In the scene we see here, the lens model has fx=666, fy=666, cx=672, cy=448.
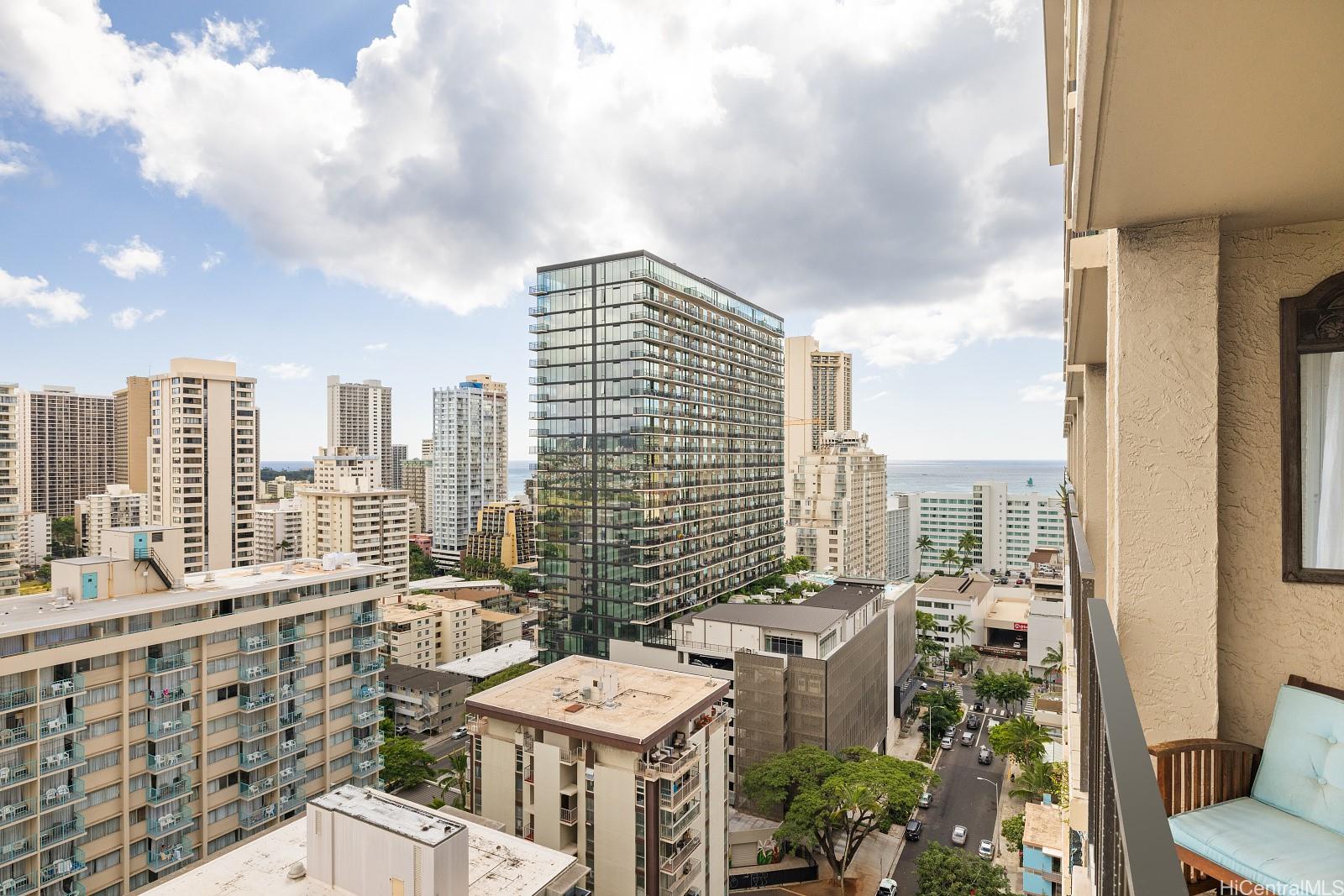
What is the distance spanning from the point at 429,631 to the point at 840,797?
26172mm

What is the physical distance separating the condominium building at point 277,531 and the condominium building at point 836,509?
3943 cm

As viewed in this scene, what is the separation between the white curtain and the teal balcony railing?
17733mm

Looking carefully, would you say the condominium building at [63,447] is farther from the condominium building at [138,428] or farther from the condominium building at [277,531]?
the condominium building at [277,531]

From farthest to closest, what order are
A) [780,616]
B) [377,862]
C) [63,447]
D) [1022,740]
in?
1. [63,447]
2. [780,616]
3. [1022,740]
4. [377,862]

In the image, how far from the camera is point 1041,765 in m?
18.6

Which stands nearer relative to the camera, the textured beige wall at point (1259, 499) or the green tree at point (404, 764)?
the textured beige wall at point (1259, 499)

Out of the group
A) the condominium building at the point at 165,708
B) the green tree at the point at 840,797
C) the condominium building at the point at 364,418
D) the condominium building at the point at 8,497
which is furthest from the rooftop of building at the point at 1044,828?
the condominium building at the point at 364,418

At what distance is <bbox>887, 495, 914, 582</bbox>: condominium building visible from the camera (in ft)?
210

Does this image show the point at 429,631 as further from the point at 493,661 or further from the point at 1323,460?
the point at 1323,460

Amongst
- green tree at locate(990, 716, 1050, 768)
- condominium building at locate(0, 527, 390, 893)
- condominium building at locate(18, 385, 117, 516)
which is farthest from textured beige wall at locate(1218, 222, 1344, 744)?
condominium building at locate(18, 385, 117, 516)

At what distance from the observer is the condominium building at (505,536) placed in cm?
6231

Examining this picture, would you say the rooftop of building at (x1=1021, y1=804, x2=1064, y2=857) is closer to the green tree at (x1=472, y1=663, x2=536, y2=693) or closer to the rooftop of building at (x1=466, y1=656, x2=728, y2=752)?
the rooftop of building at (x1=466, y1=656, x2=728, y2=752)

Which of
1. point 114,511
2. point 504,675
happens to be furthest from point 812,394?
point 114,511

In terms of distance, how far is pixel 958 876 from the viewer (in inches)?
645
